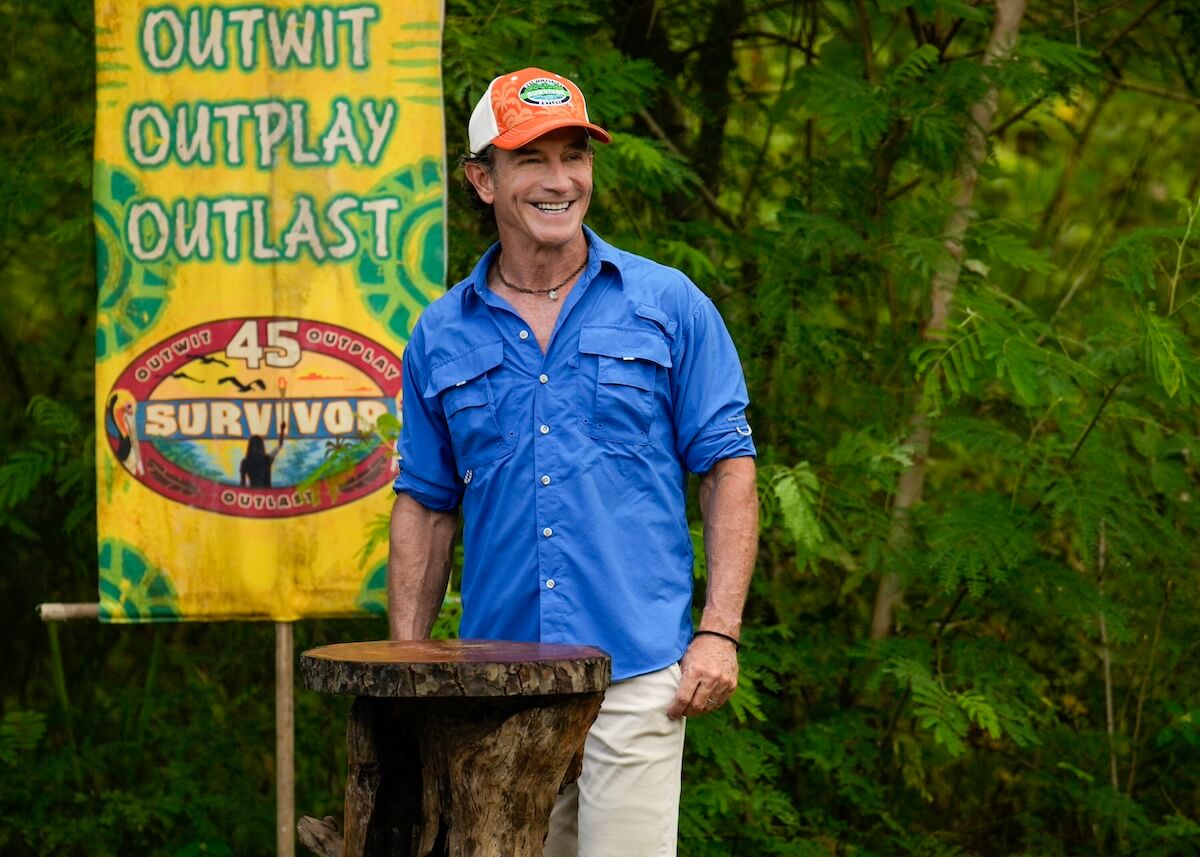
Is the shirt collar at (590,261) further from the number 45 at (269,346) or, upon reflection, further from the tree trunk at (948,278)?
the tree trunk at (948,278)

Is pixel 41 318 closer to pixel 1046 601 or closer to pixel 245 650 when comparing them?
pixel 245 650

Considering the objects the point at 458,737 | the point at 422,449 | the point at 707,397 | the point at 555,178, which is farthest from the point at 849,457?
the point at 458,737

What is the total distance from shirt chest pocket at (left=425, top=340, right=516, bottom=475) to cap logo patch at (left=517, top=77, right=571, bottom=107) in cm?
50

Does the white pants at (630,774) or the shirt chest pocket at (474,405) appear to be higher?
the shirt chest pocket at (474,405)

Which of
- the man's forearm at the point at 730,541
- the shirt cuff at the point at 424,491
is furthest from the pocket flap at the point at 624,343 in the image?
the shirt cuff at the point at 424,491

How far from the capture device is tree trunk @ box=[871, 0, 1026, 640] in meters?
5.34

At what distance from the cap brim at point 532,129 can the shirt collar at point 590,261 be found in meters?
0.24

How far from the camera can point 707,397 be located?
133 inches

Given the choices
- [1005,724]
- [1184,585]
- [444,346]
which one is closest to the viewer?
[444,346]

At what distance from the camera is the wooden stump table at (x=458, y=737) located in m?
2.86

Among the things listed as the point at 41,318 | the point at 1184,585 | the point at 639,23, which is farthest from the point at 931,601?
the point at 41,318

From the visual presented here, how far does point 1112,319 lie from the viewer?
5.47 meters

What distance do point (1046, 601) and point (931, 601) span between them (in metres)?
0.40

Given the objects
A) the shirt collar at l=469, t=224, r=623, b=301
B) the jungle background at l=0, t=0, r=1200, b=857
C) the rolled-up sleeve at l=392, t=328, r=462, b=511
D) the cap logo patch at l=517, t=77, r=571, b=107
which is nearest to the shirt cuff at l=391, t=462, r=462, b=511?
the rolled-up sleeve at l=392, t=328, r=462, b=511
